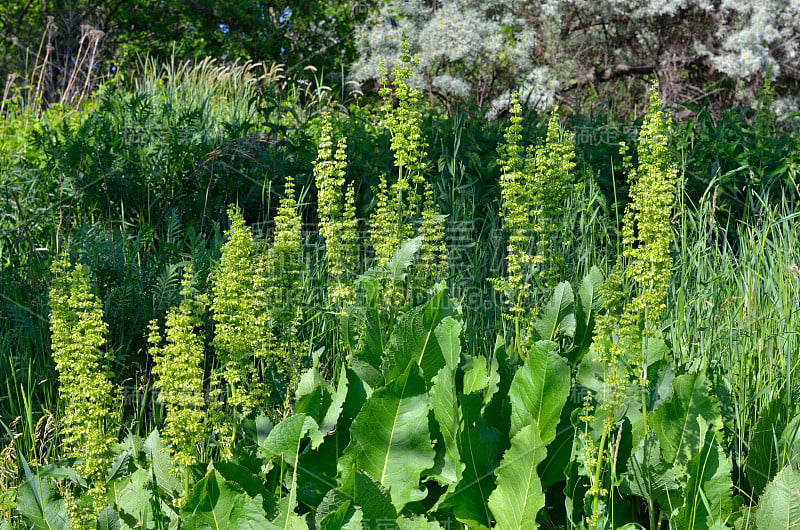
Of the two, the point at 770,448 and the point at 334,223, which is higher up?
the point at 334,223

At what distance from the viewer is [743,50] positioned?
33.5ft

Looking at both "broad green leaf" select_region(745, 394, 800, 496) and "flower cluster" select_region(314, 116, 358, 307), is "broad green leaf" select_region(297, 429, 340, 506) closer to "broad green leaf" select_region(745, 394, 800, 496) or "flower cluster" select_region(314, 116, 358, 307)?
"flower cluster" select_region(314, 116, 358, 307)

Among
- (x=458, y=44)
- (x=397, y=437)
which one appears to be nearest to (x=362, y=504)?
(x=397, y=437)

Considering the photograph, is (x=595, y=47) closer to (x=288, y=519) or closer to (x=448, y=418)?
(x=448, y=418)

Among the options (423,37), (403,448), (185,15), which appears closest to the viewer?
(403,448)

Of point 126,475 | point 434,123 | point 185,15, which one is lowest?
point 126,475

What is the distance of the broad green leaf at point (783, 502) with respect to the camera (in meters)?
1.67

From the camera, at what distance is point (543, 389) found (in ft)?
6.30

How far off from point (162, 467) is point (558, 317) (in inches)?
50.8

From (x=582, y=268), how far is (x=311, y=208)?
1819mm

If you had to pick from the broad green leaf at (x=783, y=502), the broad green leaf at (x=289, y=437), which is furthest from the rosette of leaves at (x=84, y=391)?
the broad green leaf at (x=783, y=502)

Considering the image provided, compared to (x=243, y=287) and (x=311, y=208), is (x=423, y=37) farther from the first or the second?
(x=243, y=287)

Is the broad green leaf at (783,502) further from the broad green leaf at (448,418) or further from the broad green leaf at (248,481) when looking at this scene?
the broad green leaf at (248,481)

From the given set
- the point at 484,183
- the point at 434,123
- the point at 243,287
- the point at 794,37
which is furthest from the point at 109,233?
the point at 794,37
